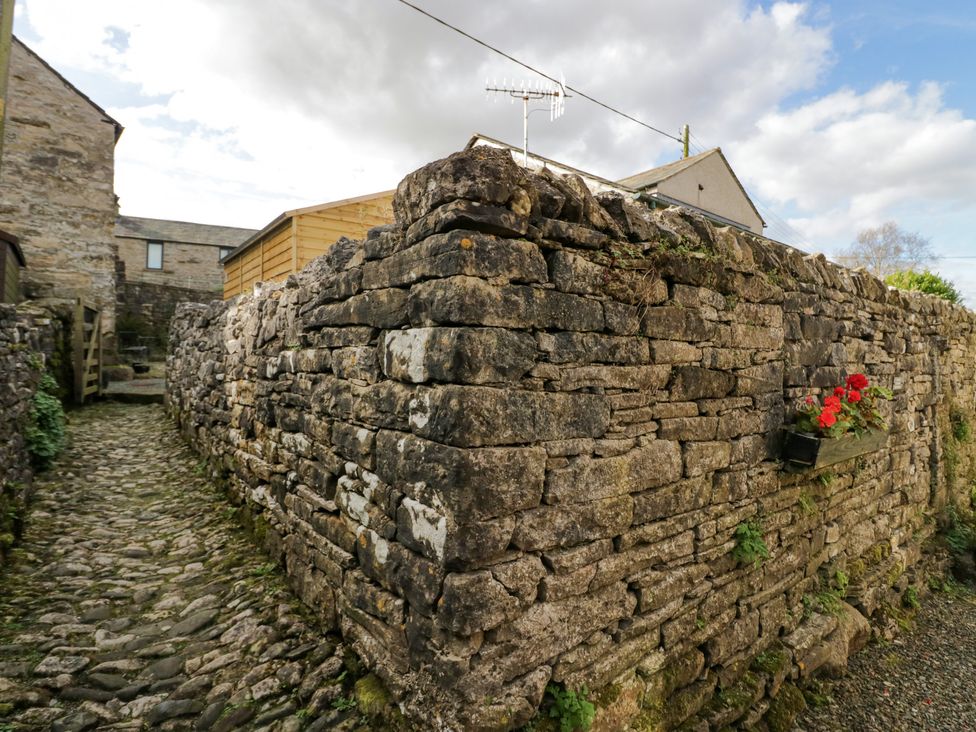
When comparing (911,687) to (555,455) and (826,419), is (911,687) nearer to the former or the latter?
(826,419)

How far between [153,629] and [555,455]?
304 centimetres

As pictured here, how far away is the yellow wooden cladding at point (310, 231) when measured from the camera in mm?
9547

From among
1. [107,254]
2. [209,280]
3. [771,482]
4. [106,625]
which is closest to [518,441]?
[771,482]

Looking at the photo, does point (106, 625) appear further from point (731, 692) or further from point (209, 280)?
point (209, 280)

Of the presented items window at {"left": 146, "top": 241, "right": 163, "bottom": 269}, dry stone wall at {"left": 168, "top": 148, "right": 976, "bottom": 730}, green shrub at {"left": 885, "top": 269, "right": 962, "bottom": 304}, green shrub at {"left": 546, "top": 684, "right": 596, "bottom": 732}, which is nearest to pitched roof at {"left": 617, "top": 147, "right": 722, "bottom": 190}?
green shrub at {"left": 885, "top": 269, "right": 962, "bottom": 304}

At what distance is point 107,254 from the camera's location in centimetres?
1462

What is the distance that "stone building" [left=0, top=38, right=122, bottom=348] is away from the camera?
13742 mm

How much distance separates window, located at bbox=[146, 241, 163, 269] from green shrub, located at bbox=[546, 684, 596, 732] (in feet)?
101

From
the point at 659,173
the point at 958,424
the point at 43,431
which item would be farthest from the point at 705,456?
the point at 659,173

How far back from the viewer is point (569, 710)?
2340 mm

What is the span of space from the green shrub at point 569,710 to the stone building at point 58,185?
15.6 metres

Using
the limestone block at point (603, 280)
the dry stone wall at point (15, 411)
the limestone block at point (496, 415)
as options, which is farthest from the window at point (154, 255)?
the limestone block at point (603, 280)

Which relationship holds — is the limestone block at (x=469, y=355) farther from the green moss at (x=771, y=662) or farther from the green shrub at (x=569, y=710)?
the green moss at (x=771, y=662)

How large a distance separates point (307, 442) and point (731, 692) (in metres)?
3.19
